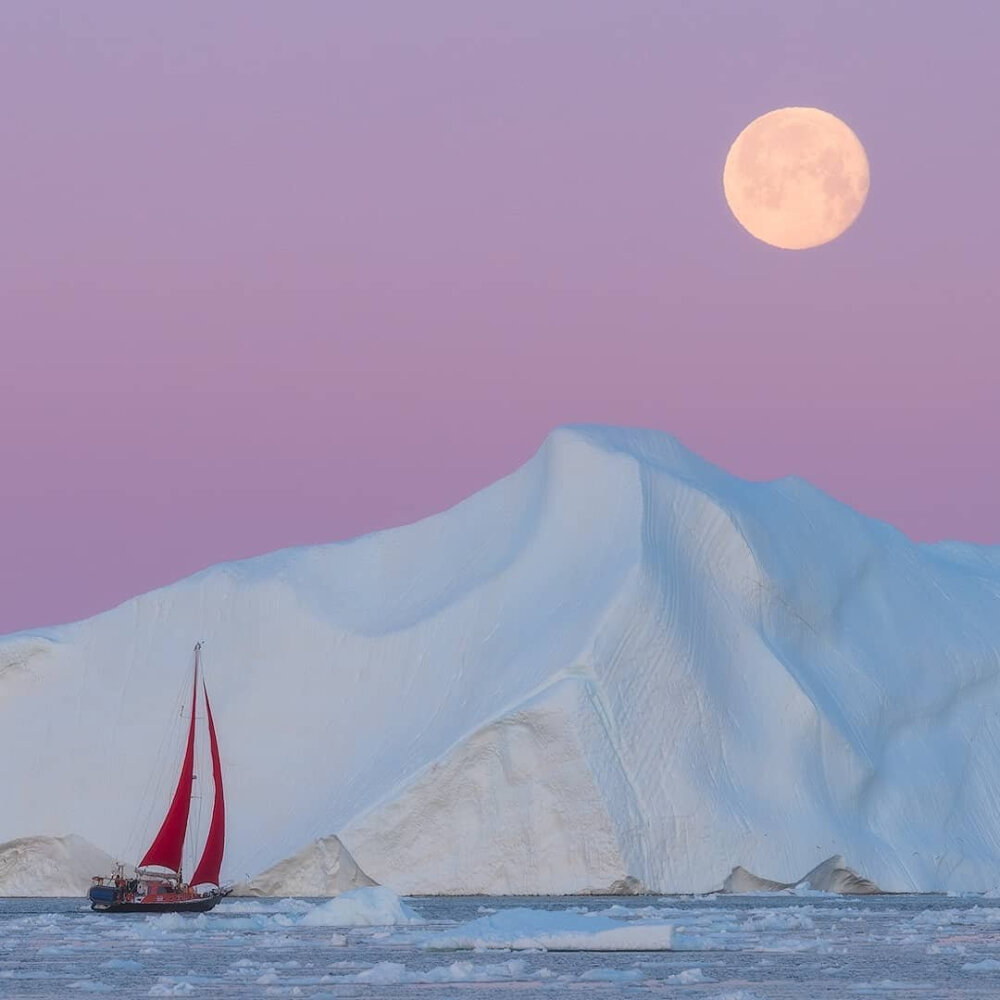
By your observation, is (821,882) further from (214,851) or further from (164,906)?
(164,906)

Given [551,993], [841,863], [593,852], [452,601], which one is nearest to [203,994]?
[551,993]

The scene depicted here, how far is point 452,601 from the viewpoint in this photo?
50.0 m

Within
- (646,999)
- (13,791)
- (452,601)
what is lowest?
(646,999)

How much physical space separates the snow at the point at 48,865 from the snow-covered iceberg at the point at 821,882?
13.4 metres

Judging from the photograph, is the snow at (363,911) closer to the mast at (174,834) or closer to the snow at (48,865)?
the mast at (174,834)

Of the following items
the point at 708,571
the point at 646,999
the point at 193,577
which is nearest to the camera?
the point at 646,999

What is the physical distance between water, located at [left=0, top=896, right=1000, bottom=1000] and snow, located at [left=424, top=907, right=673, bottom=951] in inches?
7.5

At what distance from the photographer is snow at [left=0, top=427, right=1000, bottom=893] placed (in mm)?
43406

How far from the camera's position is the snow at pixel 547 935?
3036 cm

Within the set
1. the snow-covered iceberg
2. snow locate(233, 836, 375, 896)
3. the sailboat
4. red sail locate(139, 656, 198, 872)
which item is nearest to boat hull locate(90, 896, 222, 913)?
the sailboat

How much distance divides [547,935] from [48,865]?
68.4ft

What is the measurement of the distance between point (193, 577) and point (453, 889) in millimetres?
12318

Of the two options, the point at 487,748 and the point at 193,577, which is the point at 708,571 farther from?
the point at 193,577

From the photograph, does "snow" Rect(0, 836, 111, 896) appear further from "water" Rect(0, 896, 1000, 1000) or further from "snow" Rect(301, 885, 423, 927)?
"snow" Rect(301, 885, 423, 927)
